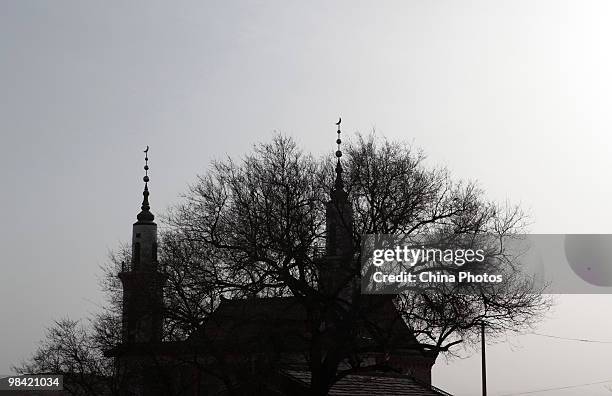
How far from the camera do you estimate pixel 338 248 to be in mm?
28734

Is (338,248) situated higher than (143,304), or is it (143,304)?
(338,248)

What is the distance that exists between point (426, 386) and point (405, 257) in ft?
Result: 40.9

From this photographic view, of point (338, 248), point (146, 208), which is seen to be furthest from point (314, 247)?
point (146, 208)

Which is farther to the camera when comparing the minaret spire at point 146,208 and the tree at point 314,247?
the minaret spire at point 146,208

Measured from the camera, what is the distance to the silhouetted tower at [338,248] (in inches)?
1119

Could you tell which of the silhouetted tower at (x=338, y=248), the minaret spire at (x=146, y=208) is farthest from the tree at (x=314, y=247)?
the minaret spire at (x=146, y=208)

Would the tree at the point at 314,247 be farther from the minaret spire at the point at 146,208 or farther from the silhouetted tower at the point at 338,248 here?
the minaret spire at the point at 146,208

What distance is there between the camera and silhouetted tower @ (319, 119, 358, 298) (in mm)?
28422

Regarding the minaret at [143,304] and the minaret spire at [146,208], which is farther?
the minaret spire at [146,208]

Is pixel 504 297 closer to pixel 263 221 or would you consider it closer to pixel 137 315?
pixel 263 221

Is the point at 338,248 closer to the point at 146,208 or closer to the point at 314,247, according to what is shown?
the point at 314,247

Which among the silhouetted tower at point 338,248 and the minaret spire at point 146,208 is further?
the minaret spire at point 146,208

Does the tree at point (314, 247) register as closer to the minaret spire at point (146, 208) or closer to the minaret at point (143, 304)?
the minaret at point (143, 304)

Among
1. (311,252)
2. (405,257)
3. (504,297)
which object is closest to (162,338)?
(311,252)
